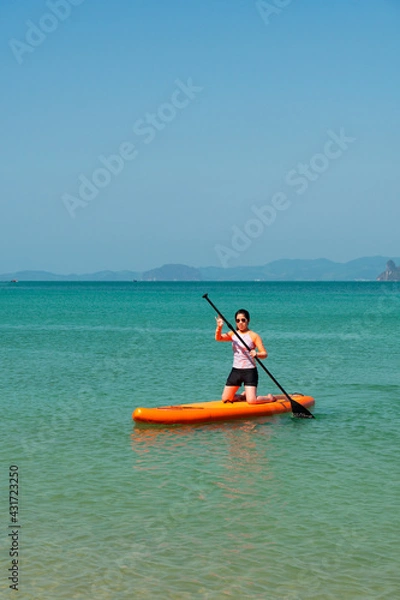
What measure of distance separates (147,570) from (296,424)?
686 cm

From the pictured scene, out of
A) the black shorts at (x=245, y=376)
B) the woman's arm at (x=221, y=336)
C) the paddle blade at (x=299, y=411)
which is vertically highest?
the woman's arm at (x=221, y=336)

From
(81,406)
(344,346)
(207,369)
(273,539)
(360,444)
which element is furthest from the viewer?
(344,346)

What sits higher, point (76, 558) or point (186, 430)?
point (186, 430)

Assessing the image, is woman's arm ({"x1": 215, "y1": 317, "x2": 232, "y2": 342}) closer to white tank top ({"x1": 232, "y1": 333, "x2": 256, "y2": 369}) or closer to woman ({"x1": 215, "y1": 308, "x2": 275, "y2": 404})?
woman ({"x1": 215, "y1": 308, "x2": 275, "y2": 404})

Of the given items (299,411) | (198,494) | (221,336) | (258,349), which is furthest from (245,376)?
(198,494)

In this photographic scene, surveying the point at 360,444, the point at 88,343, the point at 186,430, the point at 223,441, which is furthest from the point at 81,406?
the point at 88,343

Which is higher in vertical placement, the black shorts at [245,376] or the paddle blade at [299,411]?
the black shorts at [245,376]

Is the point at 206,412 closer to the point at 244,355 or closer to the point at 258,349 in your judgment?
the point at 244,355

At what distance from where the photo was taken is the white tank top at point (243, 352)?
1339cm

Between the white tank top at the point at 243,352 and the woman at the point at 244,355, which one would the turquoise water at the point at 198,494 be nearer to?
the woman at the point at 244,355

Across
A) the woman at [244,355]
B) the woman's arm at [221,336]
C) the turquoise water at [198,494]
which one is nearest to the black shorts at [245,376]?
the woman at [244,355]

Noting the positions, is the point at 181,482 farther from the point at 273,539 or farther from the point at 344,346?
the point at 344,346

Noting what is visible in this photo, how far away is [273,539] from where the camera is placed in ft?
25.2

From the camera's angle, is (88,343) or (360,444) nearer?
(360,444)
